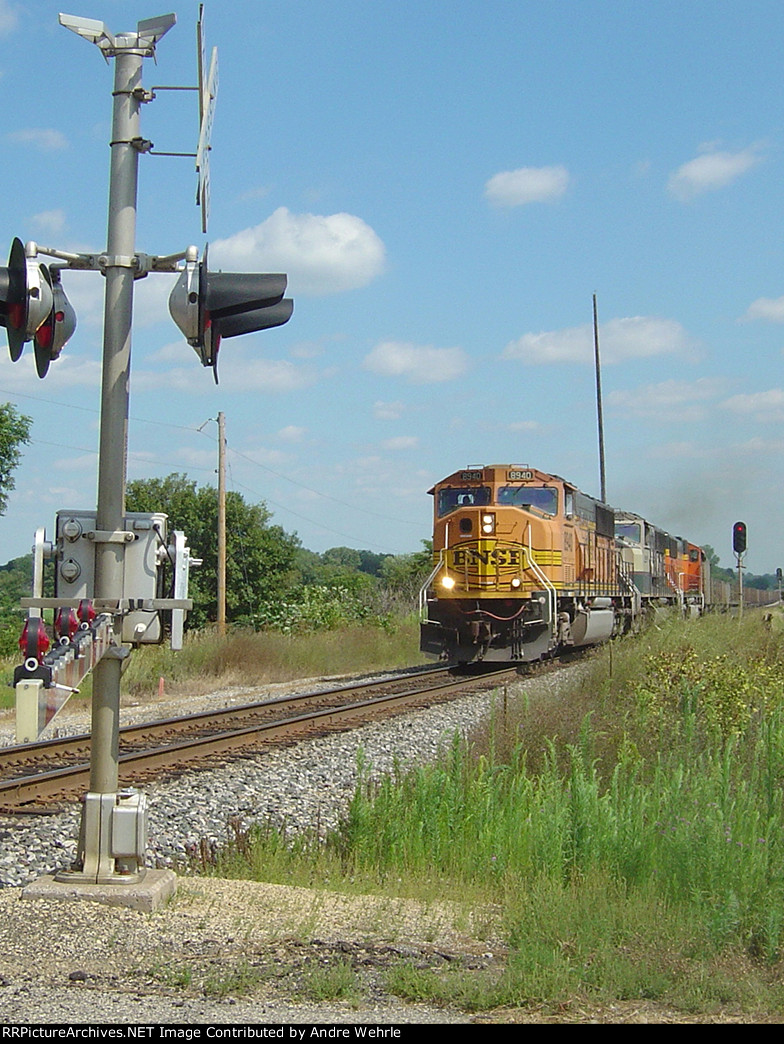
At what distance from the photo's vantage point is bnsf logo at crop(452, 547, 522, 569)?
19.5 meters

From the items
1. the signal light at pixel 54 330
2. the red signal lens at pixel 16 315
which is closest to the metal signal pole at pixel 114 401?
the signal light at pixel 54 330

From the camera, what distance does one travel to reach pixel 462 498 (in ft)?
68.2

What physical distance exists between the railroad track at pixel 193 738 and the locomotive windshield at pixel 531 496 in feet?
13.2

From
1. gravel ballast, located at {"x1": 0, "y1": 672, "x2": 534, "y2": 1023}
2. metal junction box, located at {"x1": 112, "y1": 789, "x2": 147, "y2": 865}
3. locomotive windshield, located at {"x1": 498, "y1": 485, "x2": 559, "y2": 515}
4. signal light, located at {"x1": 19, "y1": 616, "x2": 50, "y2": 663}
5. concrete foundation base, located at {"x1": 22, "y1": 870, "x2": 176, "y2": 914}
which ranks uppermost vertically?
locomotive windshield, located at {"x1": 498, "y1": 485, "x2": 559, "y2": 515}

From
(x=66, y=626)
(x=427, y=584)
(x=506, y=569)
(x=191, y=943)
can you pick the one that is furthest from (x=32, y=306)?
(x=427, y=584)

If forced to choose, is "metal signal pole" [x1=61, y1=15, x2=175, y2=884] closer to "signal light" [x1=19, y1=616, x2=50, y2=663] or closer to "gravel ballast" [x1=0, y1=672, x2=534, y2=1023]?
"gravel ballast" [x1=0, y1=672, x2=534, y2=1023]

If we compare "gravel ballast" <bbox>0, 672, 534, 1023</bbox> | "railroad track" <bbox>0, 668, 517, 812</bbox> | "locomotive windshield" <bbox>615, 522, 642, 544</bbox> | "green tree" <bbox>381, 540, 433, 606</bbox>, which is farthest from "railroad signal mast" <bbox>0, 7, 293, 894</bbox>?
"green tree" <bbox>381, 540, 433, 606</bbox>

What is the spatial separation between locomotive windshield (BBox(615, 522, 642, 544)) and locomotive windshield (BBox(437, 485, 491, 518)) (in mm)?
9818

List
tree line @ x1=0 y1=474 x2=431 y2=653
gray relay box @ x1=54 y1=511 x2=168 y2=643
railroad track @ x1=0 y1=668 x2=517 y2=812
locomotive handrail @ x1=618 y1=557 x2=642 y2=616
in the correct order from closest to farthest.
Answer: gray relay box @ x1=54 y1=511 x2=168 y2=643 < railroad track @ x1=0 y1=668 x2=517 y2=812 < locomotive handrail @ x1=618 y1=557 x2=642 y2=616 < tree line @ x1=0 y1=474 x2=431 y2=653

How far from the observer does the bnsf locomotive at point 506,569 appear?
19484 mm

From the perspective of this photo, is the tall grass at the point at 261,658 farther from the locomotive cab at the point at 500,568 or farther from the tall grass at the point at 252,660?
the locomotive cab at the point at 500,568

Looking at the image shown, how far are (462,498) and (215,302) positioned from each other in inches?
628

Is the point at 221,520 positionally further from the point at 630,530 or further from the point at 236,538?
the point at 236,538

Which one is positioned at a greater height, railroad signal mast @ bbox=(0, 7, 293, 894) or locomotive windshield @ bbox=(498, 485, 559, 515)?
locomotive windshield @ bbox=(498, 485, 559, 515)
